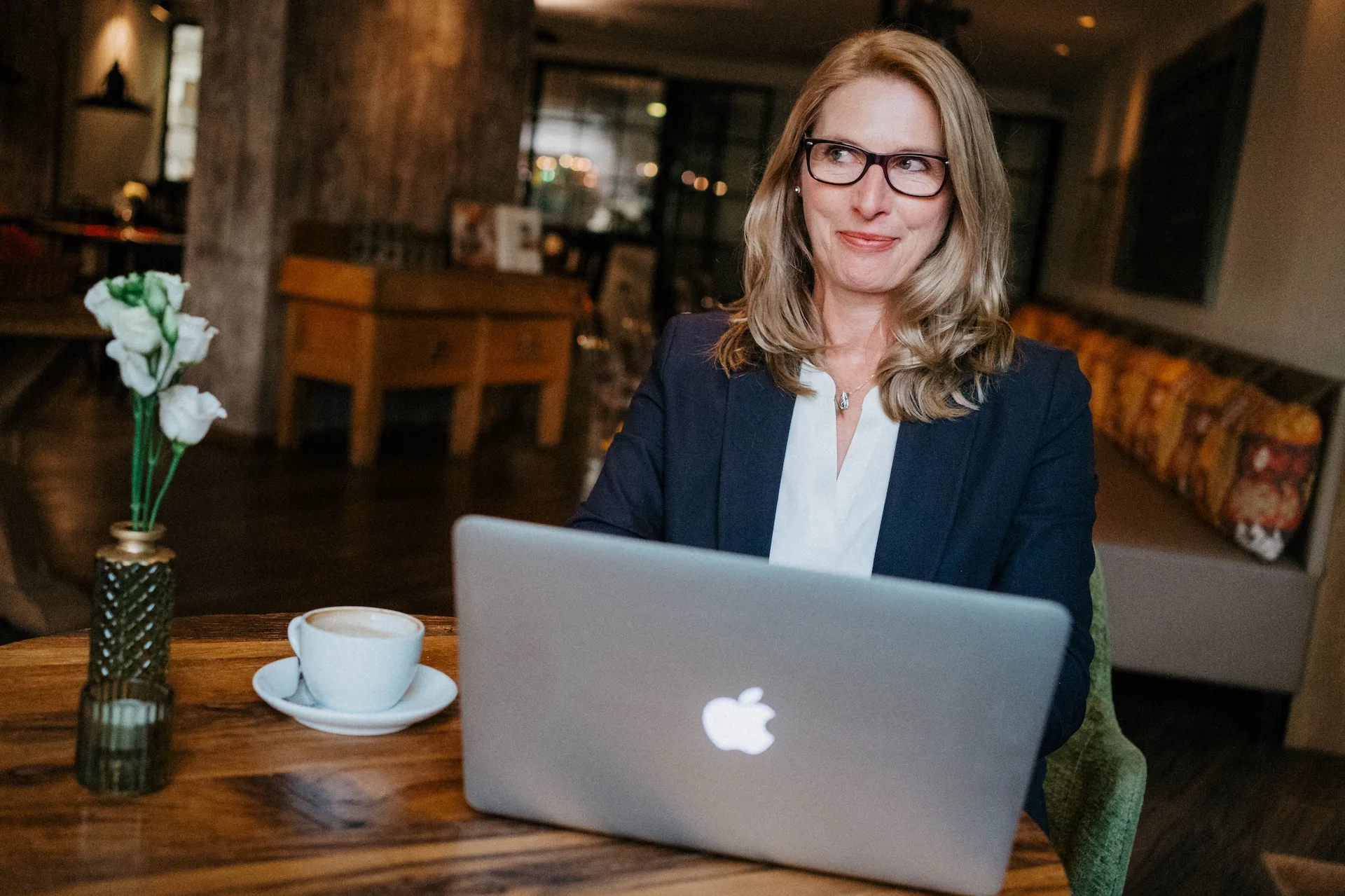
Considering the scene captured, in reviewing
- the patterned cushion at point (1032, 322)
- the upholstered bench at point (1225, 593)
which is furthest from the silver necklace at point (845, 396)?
the patterned cushion at point (1032, 322)

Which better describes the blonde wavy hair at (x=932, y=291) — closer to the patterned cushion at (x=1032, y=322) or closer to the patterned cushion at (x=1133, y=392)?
the patterned cushion at (x=1133, y=392)

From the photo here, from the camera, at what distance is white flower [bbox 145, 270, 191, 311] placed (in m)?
0.91

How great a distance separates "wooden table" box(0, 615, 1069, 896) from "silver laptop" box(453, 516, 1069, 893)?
1.5 inches

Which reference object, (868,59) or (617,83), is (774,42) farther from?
(868,59)

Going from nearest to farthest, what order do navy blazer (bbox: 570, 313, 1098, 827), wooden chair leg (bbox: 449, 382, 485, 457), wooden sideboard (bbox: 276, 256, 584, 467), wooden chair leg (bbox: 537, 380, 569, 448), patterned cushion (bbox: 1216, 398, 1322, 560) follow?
navy blazer (bbox: 570, 313, 1098, 827)
patterned cushion (bbox: 1216, 398, 1322, 560)
wooden sideboard (bbox: 276, 256, 584, 467)
wooden chair leg (bbox: 449, 382, 485, 457)
wooden chair leg (bbox: 537, 380, 569, 448)

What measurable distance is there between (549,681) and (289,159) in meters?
5.51

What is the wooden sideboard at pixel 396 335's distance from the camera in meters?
5.70

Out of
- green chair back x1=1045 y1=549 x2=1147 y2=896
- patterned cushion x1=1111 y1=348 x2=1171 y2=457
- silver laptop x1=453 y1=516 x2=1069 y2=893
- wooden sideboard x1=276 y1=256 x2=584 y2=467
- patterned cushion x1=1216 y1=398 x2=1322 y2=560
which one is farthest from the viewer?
wooden sideboard x1=276 y1=256 x2=584 y2=467

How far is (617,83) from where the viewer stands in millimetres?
14086

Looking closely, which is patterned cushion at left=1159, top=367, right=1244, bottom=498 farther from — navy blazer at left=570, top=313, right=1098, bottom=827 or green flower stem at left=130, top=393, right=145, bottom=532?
green flower stem at left=130, top=393, right=145, bottom=532

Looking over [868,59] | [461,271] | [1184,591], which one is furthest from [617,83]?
[868,59]

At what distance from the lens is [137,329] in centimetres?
90

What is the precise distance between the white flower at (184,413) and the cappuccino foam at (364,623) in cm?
25

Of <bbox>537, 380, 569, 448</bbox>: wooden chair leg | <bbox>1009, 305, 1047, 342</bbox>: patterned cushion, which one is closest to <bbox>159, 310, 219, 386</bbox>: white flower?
<bbox>537, 380, 569, 448</bbox>: wooden chair leg
